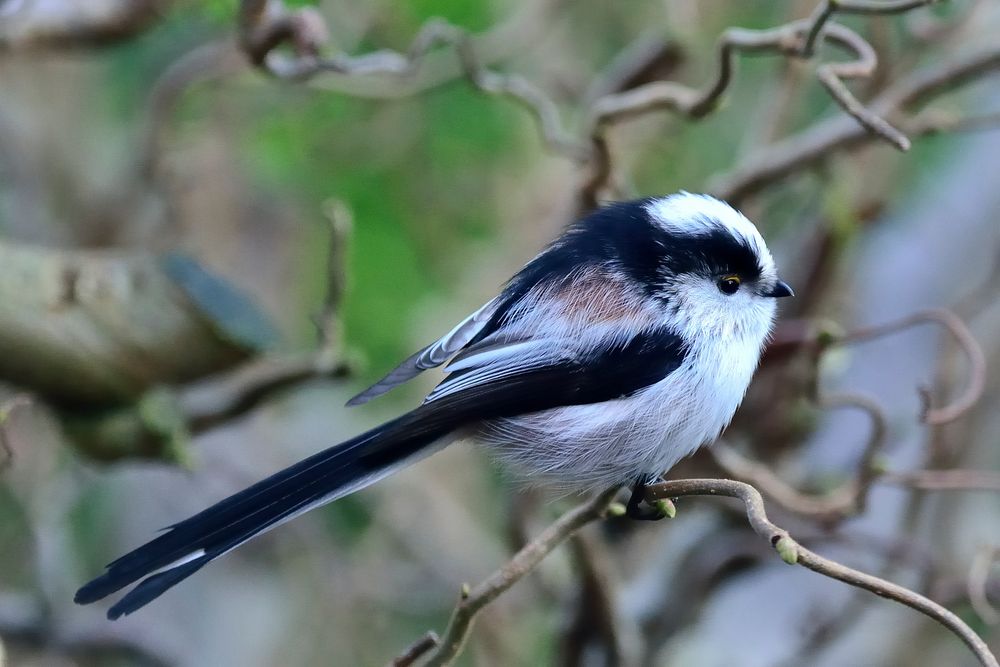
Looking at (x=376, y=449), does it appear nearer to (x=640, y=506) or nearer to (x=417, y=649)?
(x=417, y=649)

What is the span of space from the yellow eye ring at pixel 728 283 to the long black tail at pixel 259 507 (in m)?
0.68

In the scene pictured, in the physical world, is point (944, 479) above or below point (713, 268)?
below

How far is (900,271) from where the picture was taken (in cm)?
380

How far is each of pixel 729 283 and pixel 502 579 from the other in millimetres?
935

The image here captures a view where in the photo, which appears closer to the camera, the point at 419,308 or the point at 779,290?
the point at 779,290

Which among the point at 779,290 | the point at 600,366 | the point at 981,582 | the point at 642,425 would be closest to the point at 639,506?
the point at 642,425

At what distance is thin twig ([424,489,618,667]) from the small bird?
0.23 metres

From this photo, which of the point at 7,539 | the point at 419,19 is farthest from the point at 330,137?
the point at 7,539

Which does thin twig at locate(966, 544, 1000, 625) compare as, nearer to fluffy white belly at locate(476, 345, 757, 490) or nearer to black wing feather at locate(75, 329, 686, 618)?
fluffy white belly at locate(476, 345, 757, 490)

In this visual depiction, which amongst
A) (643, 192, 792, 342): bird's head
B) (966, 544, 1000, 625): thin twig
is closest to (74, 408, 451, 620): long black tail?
(643, 192, 792, 342): bird's head

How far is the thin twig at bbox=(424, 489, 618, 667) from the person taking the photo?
1747mm

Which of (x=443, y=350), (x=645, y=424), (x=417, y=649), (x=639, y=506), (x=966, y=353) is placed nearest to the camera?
(x=417, y=649)

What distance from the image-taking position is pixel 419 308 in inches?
156

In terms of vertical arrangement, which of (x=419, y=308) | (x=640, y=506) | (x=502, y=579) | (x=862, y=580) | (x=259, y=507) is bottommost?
(x=419, y=308)
